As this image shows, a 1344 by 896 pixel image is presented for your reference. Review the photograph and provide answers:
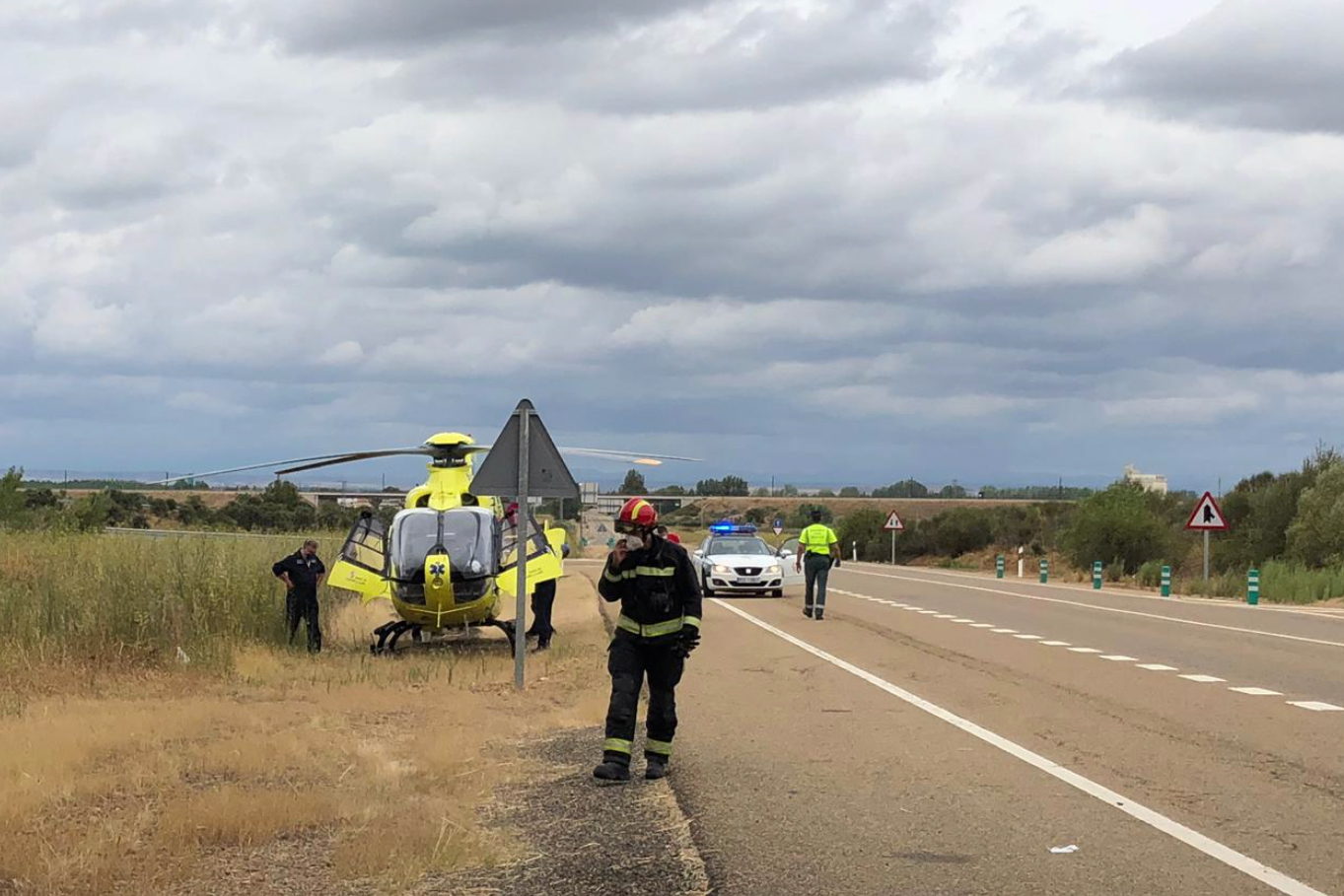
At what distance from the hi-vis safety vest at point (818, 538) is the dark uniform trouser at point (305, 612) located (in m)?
8.70

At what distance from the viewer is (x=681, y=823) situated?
321 inches

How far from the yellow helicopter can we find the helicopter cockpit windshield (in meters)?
0.01

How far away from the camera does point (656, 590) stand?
943 cm

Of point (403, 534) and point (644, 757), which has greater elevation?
point (403, 534)

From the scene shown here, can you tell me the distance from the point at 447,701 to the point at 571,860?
641cm

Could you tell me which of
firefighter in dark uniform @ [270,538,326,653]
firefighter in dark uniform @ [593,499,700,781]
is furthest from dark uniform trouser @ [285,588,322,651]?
firefighter in dark uniform @ [593,499,700,781]

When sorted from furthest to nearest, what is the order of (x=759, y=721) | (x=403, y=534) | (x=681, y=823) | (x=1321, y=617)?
(x=1321, y=617)
(x=403, y=534)
(x=759, y=721)
(x=681, y=823)

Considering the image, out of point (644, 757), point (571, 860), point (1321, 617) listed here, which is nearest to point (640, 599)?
point (644, 757)

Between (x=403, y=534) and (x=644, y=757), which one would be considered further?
(x=403, y=534)

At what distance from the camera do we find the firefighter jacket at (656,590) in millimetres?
9422

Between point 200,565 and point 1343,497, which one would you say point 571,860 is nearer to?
point 200,565

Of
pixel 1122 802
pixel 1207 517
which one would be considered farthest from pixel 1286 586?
pixel 1122 802

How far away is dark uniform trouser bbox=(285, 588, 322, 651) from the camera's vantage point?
18.2m

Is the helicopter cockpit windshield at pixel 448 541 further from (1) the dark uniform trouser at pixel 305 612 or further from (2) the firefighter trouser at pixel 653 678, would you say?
(2) the firefighter trouser at pixel 653 678
